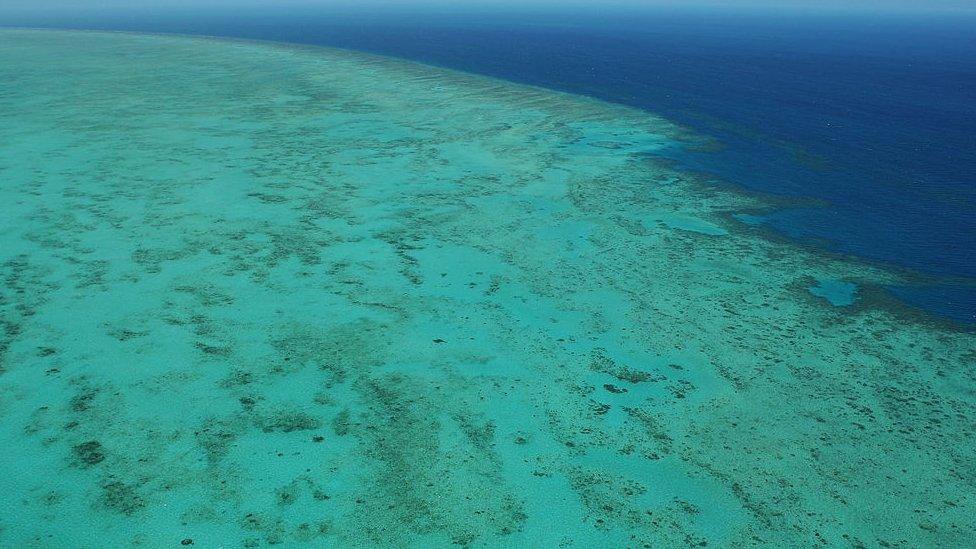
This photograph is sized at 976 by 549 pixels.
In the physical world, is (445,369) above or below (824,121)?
below

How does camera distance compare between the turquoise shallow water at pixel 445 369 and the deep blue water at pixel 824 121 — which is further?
the deep blue water at pixel 824 121

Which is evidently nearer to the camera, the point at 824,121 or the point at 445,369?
the point at 445,369

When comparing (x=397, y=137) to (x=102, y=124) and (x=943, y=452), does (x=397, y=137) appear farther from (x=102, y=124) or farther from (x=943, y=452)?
(x=943, y=452)

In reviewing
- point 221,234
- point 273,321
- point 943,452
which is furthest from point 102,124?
point 943,452

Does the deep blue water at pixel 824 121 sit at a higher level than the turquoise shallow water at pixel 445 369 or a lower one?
higher
